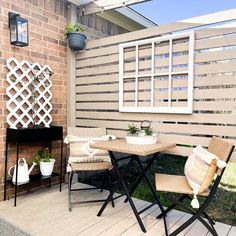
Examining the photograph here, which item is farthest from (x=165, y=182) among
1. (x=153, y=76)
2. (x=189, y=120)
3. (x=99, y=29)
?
(x=99, y=29)

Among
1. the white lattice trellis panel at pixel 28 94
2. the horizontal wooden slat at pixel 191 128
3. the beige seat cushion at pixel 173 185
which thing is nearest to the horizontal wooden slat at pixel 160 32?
the white lattice trellis panel at pixel 28 94

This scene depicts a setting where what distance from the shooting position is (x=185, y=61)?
8.76ft

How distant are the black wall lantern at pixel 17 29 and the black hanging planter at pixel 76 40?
64 cm

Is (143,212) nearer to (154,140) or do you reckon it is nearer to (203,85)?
(154,140)

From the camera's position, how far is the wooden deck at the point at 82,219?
225 centimetres

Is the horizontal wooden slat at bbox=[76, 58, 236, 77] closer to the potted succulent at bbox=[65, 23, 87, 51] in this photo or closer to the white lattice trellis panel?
the potted succulent at bbox=[65, 23, 87, 51]

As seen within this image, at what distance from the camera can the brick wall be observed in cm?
287

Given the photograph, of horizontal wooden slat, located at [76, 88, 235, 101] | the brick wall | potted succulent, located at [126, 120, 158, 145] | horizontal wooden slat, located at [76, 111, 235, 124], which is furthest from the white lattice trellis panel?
potted succulent, located at [126, 120, 158, 145]

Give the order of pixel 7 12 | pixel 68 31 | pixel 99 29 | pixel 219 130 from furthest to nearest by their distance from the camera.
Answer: pixel 99 29 → pixel 68 31 → pixel 7 12 → pixel 219 130

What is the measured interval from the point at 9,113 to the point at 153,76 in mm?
1818

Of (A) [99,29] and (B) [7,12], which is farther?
(A) [99,29]

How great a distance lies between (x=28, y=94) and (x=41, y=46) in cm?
70

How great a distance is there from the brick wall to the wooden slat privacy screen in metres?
0.50

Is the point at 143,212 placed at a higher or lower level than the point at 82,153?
lower
